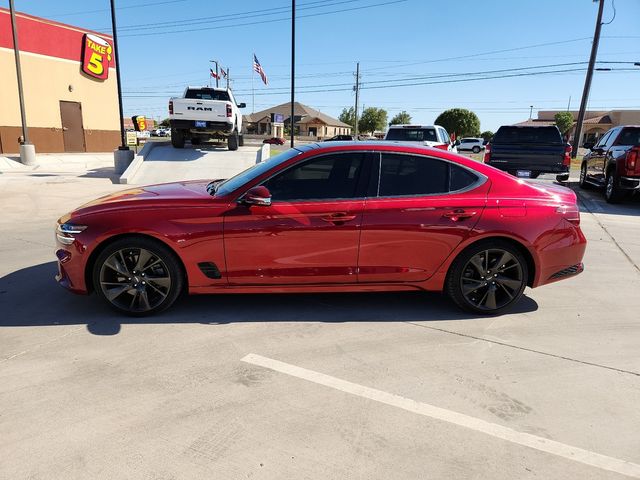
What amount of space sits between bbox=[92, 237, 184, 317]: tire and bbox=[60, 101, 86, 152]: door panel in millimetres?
23673

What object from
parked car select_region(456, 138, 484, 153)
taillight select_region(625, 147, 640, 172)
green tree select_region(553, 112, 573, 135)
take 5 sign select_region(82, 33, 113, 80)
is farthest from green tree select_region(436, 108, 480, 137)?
taillight select_region(625, 147, 640, 172)

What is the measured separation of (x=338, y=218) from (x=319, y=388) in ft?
4.86

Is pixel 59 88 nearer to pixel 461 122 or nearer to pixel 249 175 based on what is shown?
pixel 249 175

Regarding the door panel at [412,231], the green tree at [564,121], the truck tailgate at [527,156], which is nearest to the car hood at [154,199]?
the door panel at [412,231]

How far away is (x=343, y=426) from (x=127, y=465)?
46.5 inches

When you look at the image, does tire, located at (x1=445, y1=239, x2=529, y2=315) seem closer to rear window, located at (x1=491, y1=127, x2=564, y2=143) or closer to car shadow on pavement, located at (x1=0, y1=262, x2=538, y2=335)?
car shadow on pavement, located at (x1=0, y1=262, x2=538, y2=335)

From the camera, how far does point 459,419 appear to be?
2771 millimetres

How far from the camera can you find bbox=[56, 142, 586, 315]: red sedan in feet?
12.8

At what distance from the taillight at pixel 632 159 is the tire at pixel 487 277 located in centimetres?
746

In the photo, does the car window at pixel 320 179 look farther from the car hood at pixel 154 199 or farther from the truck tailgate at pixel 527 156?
the truck tailgate at pixel 527 156

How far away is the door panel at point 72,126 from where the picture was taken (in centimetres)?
2377

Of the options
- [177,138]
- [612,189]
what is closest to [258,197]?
[612,189]

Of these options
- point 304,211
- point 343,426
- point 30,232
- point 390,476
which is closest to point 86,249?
point 304,211

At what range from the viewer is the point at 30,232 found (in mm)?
7324
